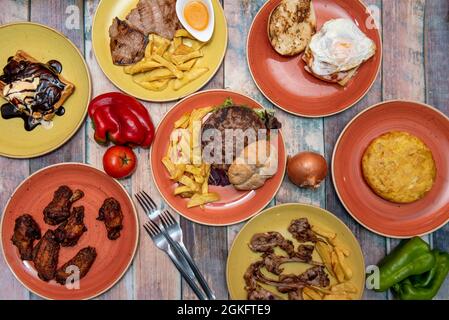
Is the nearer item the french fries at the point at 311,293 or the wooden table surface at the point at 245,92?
the french fries at the point at 311,293

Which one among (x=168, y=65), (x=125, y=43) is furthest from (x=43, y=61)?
(x=168, y=65)

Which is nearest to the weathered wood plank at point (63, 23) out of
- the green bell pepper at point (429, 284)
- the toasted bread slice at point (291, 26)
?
the toasted bread slice at point (291, 26)

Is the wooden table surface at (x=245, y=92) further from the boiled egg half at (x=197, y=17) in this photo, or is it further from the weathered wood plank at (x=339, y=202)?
the boiled egg half at (x=197, y=17)

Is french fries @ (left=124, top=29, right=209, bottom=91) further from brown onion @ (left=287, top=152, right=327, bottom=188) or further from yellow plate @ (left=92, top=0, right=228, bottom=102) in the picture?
brown onion @ (left=287, top=152, right=327, bottom=188)

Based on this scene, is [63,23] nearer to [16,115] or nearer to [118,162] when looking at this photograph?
[16,115]

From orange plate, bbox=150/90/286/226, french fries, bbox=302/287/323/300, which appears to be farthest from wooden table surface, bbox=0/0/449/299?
french fries, bbox=302/287/323/300

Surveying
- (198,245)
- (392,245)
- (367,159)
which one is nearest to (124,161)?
(198,245)
